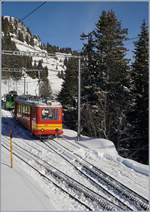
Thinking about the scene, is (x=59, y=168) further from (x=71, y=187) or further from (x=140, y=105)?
(x=140, y=105)

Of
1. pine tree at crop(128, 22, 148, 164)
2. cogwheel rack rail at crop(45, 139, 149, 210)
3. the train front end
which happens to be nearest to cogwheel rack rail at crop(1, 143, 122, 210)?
cogwheel rack rail at crop(45, 139, 149, 210)

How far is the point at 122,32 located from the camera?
34.6m

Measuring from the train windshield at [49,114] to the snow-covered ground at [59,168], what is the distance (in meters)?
1.38

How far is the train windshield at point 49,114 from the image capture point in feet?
77.0

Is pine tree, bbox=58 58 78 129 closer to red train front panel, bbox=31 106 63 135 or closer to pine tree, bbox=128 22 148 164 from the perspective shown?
pine tree, bbox=128 22 148 164

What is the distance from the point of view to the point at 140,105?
28.1 metres

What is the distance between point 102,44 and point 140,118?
28.8 ft

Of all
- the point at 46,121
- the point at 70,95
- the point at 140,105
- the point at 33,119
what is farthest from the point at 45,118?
the point at 70,95

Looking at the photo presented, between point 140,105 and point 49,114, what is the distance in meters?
7.65

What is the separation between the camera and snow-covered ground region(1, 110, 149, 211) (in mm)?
11955

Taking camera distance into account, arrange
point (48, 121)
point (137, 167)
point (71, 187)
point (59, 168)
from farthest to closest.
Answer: point (48, 121)
point (59, 168)
point (137, 167)
point (71, 187)

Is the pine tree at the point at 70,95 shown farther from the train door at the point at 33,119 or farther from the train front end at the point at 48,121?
the train front end at the point at 48,121

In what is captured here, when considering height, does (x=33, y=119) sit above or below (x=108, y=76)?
below

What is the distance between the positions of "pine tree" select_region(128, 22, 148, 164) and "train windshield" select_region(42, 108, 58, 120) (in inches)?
271
